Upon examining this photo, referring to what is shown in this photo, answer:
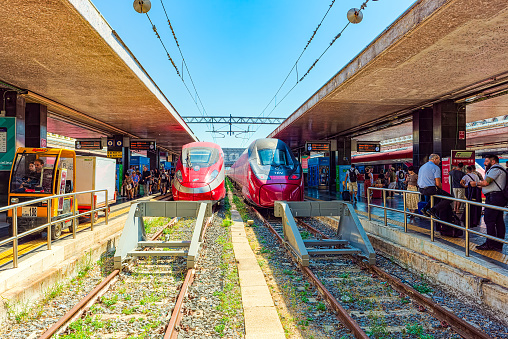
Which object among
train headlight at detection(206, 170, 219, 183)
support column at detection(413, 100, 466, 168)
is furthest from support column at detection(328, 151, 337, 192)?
train headlight at detection(206, 170, 219, 183)

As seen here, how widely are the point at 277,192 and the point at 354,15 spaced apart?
230 inches

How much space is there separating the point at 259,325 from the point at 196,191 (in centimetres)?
859

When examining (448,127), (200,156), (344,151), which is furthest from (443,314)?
(344,151)

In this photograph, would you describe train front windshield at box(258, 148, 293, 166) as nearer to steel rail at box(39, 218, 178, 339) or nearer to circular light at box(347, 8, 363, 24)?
circular light at box(347, 8, 363, 24)

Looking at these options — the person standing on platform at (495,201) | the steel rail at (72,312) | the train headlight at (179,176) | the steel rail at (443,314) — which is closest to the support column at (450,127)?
the person standing on platform at (495,201)

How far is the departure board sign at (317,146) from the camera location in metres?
20.9

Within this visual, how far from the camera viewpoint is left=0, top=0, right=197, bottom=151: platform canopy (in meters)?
5.76

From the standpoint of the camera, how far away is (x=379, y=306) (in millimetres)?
4641

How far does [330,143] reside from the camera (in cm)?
2252

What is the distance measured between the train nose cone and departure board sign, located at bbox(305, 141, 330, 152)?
964 cm

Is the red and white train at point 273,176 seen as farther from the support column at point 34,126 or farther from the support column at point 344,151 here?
the support column at point 344,151

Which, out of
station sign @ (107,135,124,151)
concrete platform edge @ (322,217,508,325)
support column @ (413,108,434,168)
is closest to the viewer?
concrete platform edge @ (322,217,508,325)

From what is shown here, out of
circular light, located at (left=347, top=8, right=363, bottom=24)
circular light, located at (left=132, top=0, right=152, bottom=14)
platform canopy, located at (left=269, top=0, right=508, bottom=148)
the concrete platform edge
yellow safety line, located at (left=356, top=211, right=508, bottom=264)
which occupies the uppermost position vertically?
circular light, located at (left=347, top=8, right=363, bottom=24)

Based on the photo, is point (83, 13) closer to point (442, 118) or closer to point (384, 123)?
point (442, 118)
